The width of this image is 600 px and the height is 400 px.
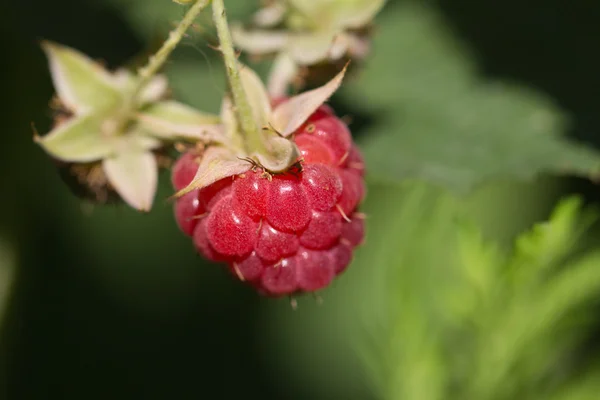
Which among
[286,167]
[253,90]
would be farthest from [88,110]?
[286,167]

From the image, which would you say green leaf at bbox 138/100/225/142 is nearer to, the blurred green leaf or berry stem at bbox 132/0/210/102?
berry stem at bbox 132/0/210/102

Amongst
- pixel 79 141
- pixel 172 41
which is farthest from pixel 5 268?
pixel 172 41

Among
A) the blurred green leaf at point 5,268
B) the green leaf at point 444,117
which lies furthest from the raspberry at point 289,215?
the blurred green leaf at point 5,268

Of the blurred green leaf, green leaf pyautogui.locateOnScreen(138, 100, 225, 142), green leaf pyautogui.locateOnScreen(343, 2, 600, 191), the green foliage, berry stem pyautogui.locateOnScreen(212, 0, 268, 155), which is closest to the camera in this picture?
berry stem pyautogui.locateOnScreen(212, 0, 268, 155)

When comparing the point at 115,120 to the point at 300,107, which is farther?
the point at 115,120

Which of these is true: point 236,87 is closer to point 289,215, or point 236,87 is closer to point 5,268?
point 289,215

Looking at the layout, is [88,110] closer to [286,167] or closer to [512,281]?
[286,167]

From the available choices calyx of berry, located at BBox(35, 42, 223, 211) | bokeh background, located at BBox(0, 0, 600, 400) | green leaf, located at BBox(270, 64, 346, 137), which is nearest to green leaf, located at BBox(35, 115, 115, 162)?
calyx of berry, located at BBox(35, 42, 223, 211)
